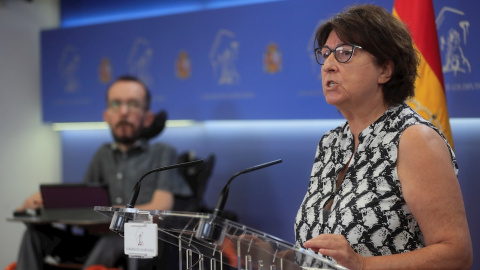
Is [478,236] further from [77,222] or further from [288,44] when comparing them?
[77,222]

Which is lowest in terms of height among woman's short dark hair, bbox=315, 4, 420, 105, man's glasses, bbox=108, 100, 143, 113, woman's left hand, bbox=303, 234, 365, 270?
woman's left hand, bbox=303, 234, 365, 270

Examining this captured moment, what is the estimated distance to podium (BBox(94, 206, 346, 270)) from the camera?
162cm

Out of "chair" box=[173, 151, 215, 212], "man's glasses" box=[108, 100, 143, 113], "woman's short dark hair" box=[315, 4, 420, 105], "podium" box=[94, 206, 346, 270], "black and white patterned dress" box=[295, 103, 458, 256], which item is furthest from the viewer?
"man's glasses" box=[108, 100, 143, 113]

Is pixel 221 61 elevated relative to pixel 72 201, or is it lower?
elevated

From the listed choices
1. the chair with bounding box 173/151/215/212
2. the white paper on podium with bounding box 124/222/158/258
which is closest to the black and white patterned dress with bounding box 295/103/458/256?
the white paper on podium with bounding box 124/222/158/258

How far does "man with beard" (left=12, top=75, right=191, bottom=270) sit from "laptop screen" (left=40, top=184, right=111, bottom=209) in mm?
426

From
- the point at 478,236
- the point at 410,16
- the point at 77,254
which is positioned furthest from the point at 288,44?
the point at 77,254

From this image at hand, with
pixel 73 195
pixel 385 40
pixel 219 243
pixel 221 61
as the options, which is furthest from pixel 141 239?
pixel 221 61

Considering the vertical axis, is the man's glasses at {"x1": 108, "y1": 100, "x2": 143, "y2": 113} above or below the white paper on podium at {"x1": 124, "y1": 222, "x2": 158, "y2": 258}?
above

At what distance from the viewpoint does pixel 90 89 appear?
21.0ft

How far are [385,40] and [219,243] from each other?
925mm

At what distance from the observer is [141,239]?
171 cm

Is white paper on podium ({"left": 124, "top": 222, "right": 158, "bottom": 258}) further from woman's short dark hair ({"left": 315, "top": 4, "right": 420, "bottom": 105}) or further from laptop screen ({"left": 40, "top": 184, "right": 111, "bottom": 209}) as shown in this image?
laptop screen ({"left": 40, "top": 184, "right": 111, "bottom": 209})

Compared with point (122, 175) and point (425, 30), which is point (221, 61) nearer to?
point (122, 175)
